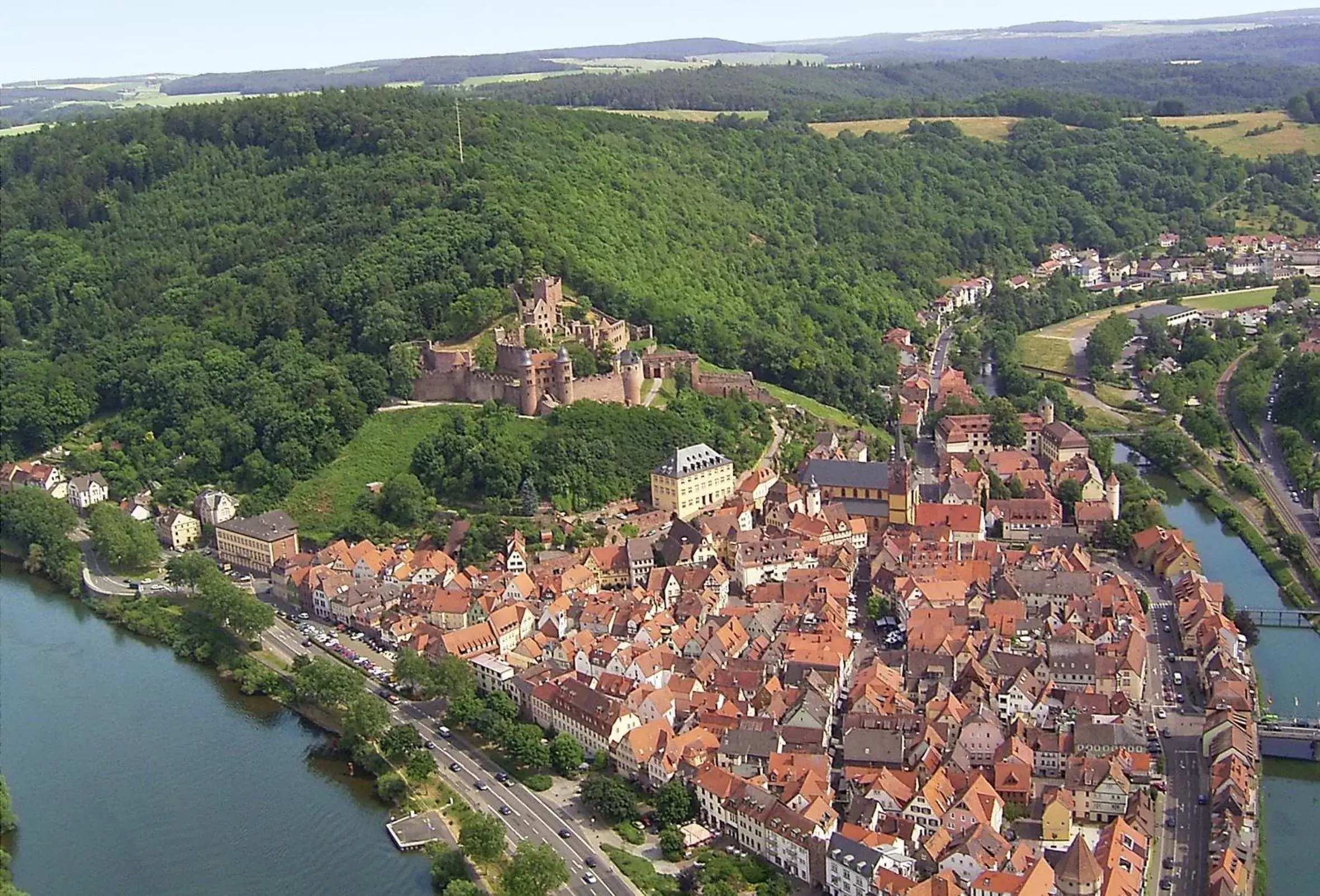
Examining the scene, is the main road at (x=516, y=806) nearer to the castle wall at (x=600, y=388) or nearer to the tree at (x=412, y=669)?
the tree at (x=412, y=669)

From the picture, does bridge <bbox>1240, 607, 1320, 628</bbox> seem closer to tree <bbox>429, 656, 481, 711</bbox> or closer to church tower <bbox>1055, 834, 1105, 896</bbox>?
church tower <bbox>1055, 834, 1105, 896</bbox>

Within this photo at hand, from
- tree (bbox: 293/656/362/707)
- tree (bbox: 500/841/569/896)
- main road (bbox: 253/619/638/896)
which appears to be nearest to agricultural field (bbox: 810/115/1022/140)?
tree (bbox: 293/656/362/707)

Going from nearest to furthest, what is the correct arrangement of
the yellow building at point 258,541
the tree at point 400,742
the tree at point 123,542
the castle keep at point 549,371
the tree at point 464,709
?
the tree at point 400,742
the tree at point 464,709
the yellow building at point 258,541
the tree at point 123,542
the castle keep at point 549,371

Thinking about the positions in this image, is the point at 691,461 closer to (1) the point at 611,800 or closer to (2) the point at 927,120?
(1) the point at 611,800

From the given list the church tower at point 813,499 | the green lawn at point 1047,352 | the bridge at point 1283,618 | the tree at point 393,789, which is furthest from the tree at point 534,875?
the green lawn at point 1047,352

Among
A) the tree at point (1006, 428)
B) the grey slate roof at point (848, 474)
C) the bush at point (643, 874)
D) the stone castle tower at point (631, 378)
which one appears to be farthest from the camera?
the tree at point (1006, 428)

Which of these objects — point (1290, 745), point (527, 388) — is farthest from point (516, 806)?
point (527, 388)

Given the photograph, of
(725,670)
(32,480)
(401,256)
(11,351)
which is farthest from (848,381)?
(11,351)

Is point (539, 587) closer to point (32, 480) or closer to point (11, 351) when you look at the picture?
point (32, 480)

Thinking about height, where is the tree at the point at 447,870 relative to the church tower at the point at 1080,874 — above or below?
below
